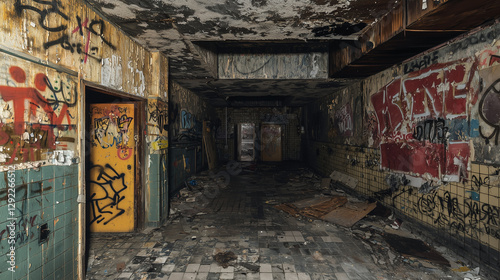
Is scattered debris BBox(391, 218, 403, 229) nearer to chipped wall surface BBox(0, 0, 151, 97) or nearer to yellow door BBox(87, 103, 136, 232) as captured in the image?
yellow door BBox(87, 103, 136, 232)

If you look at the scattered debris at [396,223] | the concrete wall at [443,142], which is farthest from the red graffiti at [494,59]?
the scattered debris at [396,223]

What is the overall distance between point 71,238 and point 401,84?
5.56 meters

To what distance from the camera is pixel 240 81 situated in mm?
6031

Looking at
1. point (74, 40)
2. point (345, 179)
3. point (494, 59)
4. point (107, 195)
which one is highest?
point (74, 40)

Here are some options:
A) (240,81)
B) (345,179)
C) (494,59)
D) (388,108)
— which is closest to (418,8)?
(494,59)

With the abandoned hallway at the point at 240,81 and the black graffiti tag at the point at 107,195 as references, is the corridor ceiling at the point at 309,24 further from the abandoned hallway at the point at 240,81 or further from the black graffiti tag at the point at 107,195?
the black graffiti tag at the point at 107,195

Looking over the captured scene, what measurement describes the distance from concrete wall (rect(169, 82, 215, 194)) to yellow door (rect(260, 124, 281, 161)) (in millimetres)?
4295

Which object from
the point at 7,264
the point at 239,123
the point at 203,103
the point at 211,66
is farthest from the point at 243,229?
the point at 239,123

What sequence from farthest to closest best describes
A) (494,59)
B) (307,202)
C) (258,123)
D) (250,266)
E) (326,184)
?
1. (258,123)
2. (326,184)
3. (307,202)
4. (250,266)
5. (494,59)

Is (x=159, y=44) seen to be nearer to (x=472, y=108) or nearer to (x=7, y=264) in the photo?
(x=7, y=264)

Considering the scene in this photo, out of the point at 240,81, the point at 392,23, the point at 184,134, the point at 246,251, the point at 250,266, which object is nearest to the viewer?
the point at 392,23

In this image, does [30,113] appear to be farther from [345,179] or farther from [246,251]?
[345,179]

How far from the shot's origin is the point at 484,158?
285 cm

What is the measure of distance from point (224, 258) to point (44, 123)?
2.63 m
